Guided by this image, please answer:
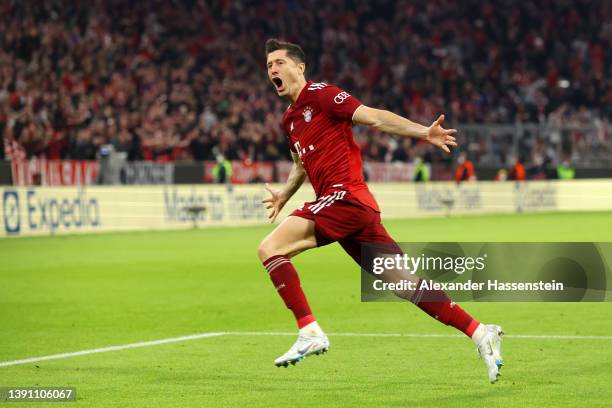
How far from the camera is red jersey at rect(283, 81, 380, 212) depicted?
309 inches

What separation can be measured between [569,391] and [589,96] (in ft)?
Answer: 136

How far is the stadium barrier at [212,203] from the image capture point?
2555 centimetres

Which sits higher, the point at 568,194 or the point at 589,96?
the point at 589,96

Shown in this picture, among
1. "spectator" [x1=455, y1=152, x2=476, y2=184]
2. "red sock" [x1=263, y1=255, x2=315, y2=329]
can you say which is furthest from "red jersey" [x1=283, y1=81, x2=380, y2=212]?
"spectator" [x1=455, y1=152, x2=476, y2=184]

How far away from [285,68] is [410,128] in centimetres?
119

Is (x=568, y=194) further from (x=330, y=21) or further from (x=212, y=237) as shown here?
(x=212, y=237)

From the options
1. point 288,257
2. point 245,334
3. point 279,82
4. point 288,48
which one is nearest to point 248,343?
point 245,334

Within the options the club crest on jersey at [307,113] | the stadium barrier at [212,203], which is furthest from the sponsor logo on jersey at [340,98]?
the stadium barrier at [212,203]

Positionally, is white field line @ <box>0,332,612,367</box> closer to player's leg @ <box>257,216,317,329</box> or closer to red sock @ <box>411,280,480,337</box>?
player's leg @ <box>257,216,317,329</box>

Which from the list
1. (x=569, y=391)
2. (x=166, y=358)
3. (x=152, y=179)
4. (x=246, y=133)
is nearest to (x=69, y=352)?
(x=166, y=358)

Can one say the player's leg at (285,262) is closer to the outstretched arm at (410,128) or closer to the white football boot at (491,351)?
the outstretched arm at (410,128)

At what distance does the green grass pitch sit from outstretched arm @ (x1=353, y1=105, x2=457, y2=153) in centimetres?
160

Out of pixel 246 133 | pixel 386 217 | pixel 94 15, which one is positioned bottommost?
pixel 386 217

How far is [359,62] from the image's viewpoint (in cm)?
4553
